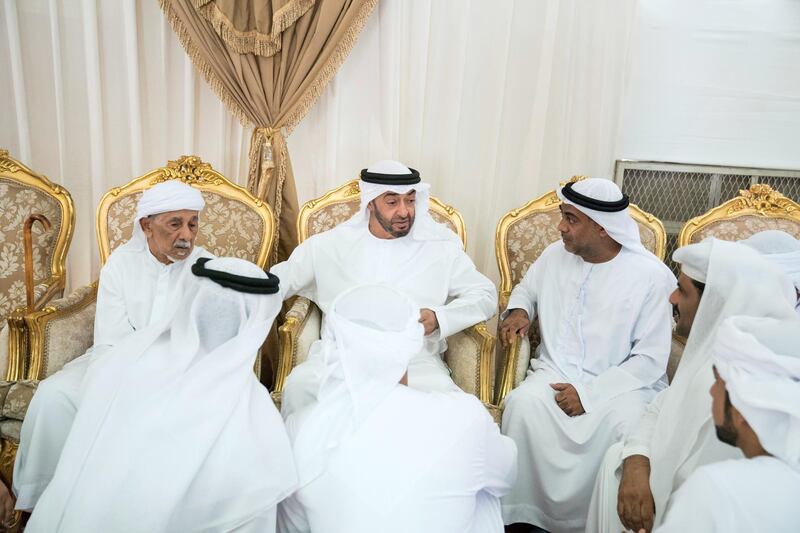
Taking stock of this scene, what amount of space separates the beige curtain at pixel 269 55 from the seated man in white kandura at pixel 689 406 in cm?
221

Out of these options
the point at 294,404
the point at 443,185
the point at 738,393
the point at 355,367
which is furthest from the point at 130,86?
the point at 738,393

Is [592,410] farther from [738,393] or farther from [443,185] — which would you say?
[443,185]

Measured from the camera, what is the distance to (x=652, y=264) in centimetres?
275

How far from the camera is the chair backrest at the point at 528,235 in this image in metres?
3.26

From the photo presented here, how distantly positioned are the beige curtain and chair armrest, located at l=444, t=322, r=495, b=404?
127 centimetres

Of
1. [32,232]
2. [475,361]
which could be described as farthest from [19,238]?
[475,361]

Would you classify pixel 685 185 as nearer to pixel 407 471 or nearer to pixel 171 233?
pixel 171 233

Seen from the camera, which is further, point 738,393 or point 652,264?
point 652,264

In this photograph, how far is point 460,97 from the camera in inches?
145

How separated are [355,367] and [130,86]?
2.72 m

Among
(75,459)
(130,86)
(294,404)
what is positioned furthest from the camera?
(130,86)

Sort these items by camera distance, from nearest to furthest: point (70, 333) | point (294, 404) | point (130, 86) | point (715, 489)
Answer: point (715, 489) → point (294, 404) → point (70, 333) → point (130, 86)

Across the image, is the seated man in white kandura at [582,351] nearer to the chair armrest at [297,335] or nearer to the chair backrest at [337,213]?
the chair backrest at [337,213]

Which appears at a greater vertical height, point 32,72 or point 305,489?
point 32,72
